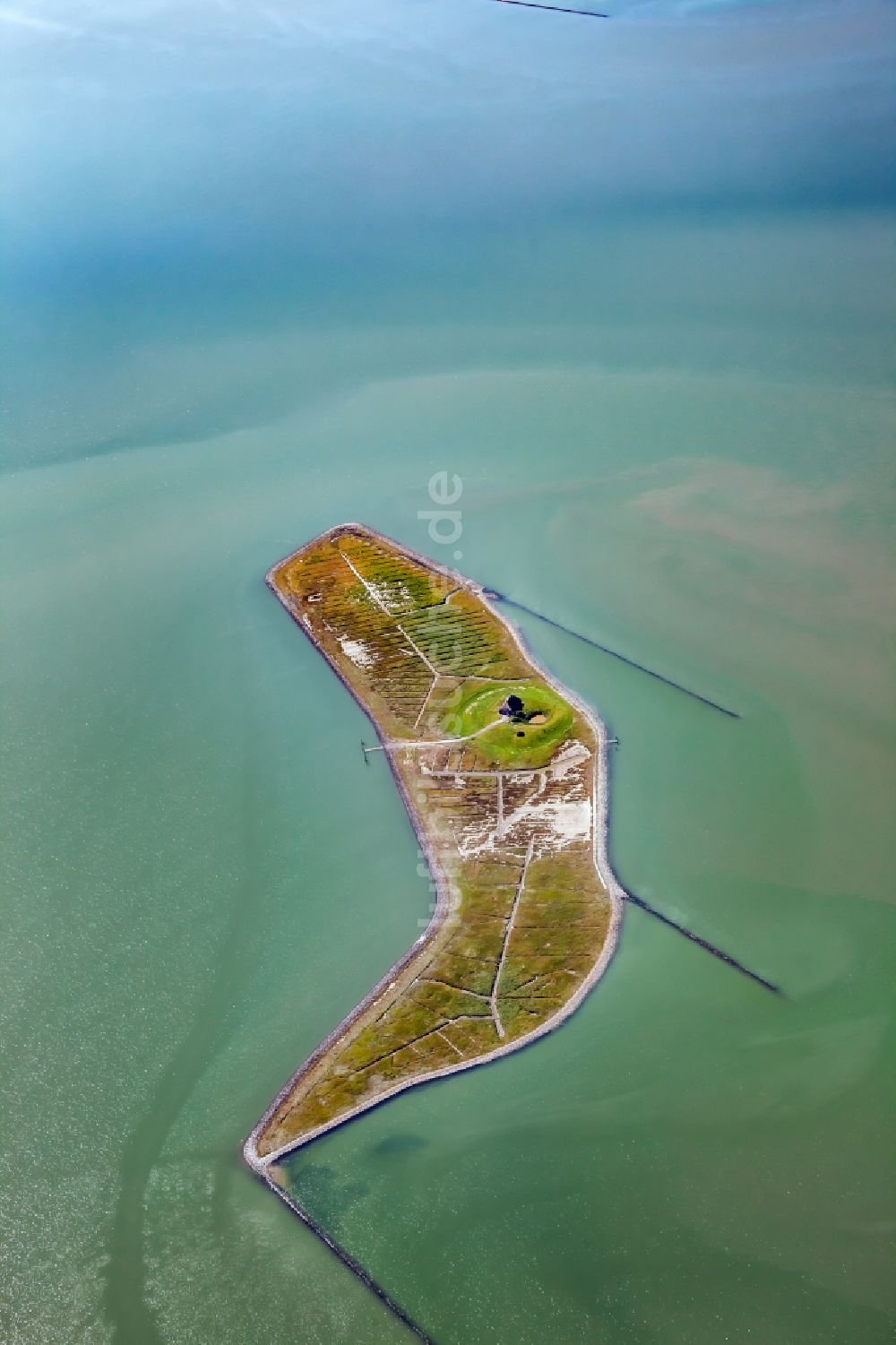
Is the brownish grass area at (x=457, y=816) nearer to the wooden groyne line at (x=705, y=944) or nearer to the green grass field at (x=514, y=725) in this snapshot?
the green grass field at (x=514, y=725)

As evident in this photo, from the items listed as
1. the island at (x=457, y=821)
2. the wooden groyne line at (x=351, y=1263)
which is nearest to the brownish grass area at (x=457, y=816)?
the island at (x=457, y=821)

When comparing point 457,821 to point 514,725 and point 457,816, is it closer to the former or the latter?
point 457,816

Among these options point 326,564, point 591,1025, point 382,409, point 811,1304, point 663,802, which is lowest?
point 811,1304

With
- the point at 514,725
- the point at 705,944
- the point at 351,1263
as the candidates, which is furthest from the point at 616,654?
the point at 351,1263

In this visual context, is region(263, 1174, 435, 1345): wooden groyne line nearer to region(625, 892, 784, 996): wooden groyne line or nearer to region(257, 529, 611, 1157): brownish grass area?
region(257, 529, 611, 1157): brownish grass area

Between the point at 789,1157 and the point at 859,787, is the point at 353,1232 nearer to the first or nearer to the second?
the point at 789,1157

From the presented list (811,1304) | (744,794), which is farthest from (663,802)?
(811,1304)

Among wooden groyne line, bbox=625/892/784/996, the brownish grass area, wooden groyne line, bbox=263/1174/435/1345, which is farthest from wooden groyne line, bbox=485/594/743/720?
wooden groyne line, bbox=263/1174/435/1345
